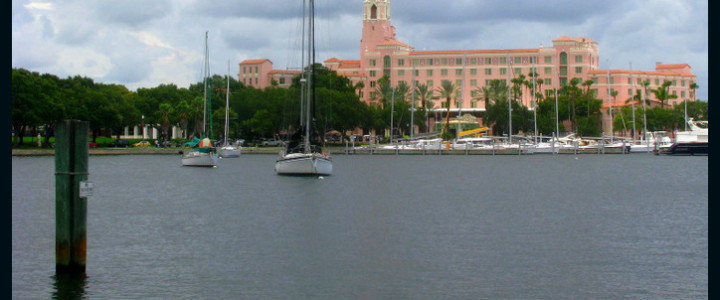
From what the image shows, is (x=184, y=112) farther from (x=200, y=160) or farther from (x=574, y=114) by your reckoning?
(x=574, y=114)

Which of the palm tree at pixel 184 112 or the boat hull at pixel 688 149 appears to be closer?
the boat hull at pixel 688 149

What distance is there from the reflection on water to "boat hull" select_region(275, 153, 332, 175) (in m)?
42.9

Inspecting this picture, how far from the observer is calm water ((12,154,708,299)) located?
2452 centimetres

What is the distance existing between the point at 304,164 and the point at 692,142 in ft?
249

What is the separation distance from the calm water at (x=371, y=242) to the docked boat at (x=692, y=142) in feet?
212

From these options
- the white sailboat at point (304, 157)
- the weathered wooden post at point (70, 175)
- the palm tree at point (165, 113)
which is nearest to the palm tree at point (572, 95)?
the palm tree at point (165, 113)

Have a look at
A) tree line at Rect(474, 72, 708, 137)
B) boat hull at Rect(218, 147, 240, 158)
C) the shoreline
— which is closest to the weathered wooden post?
boat hull at Rect(218, 147, 240, 158)

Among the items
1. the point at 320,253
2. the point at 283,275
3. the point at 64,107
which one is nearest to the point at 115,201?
the point at 320,253

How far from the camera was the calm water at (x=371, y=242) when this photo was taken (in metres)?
24.5

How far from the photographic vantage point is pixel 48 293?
2306 centimetres

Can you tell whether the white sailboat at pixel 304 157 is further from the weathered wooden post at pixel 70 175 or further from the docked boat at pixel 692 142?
the docked boat at pixel 692 142

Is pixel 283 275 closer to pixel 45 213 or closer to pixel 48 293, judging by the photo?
pixel 48 293

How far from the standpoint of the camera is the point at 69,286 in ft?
76.9

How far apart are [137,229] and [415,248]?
→ 11.9 m
